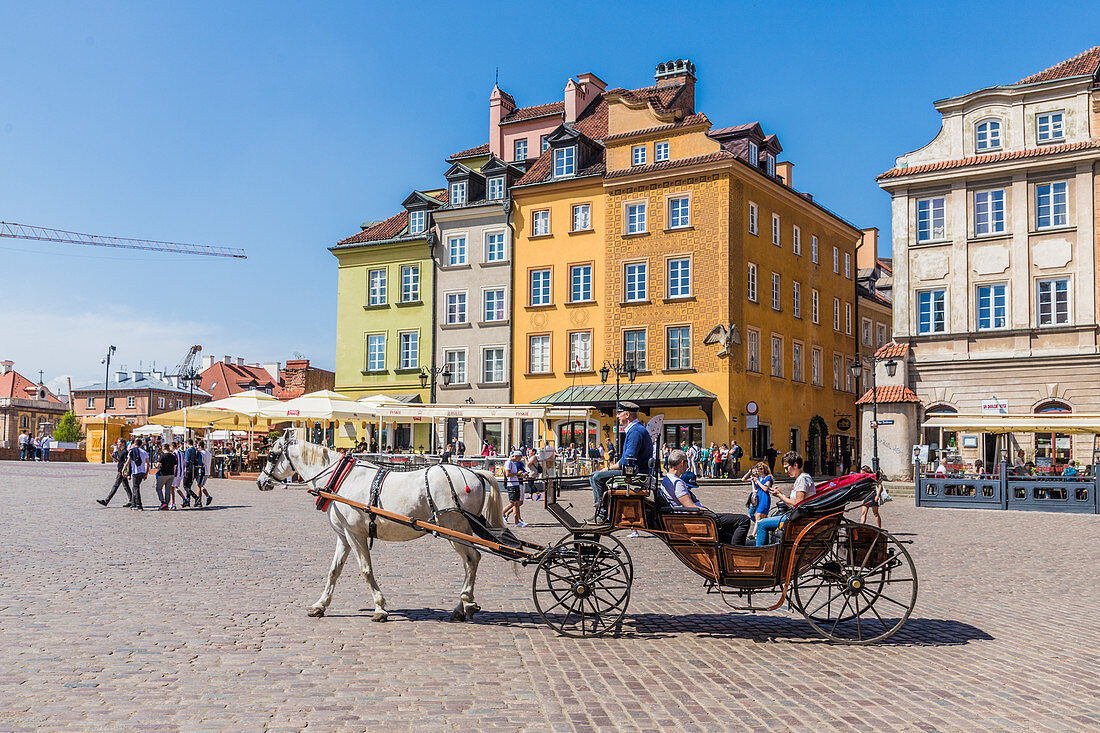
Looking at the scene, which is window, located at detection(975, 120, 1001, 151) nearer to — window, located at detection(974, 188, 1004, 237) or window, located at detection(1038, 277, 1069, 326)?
window, located at detection(974, 188, 1004, 237)

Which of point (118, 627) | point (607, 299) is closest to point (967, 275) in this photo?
point (607, 299)

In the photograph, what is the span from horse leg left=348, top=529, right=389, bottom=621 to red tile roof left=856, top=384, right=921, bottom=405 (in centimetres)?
2970

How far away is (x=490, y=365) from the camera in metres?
48.9

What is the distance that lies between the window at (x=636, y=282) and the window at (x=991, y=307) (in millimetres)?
13960

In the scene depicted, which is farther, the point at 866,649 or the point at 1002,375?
the point at 1002,375

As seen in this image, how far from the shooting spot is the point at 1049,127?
1406 inches

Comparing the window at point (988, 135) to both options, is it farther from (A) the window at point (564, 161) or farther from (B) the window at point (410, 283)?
(B) the window at point (410, 283)

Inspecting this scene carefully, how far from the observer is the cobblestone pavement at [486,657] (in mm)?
6211

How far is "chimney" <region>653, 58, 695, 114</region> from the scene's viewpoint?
166 ft

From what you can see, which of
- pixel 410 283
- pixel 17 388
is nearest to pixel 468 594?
pixel 410 283

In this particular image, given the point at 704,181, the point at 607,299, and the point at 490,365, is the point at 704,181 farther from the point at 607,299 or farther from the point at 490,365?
the point at 490,365

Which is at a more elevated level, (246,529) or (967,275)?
(967,275)

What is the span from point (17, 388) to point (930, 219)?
114622 millimetres

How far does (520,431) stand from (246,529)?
28.0m
